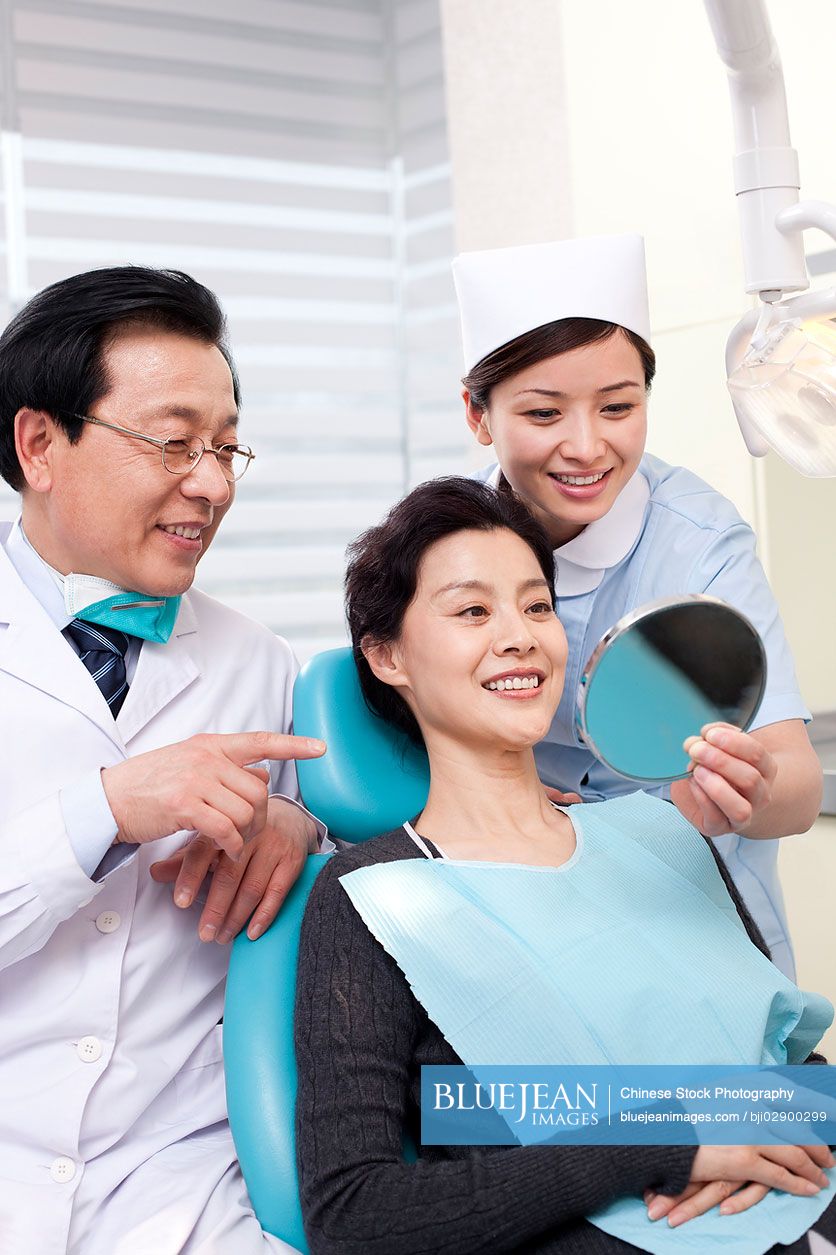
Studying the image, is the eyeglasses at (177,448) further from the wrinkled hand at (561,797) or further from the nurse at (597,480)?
the wrinkled hand at (561,797)

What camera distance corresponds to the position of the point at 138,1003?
1.45 meters

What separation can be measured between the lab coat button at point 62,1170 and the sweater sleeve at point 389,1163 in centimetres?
27

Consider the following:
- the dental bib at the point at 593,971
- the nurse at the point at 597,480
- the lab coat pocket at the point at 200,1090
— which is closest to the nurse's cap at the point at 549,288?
the nurse at the point at 597,480

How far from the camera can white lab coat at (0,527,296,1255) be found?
51.6 inches

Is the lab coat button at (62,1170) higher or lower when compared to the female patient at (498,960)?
lower

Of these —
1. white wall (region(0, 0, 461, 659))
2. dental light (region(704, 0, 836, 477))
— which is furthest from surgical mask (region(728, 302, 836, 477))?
white wall (region(0, 0, 461, 659))

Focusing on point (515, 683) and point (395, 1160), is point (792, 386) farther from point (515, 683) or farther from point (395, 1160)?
point (395, 1160)

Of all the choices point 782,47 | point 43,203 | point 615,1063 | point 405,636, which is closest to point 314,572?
point 43,203

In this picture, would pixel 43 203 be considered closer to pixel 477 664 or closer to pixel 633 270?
pixel 633 270

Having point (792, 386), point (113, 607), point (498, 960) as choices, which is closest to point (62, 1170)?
point (498, 960)

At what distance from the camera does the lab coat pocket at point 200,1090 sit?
4.74ft

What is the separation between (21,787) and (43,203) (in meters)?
2.61

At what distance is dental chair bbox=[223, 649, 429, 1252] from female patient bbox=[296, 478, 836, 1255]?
0.05 meters

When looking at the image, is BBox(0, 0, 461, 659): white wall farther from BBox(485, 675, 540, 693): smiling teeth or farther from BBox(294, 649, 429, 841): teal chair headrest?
→ BBox(485, 675, 540, 693): smiling teeth
